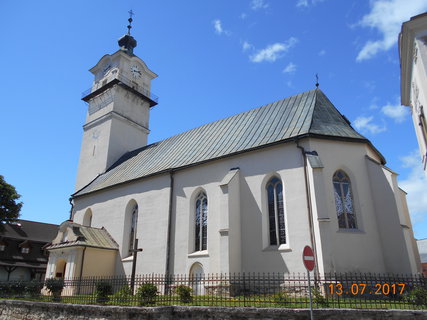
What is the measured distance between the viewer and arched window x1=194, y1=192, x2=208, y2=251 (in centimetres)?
1733

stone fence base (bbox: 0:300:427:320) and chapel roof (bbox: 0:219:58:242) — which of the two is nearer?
stone fence base (bbox: 0:300:427:320)

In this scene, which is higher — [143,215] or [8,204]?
[8,204]

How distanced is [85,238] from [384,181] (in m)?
16.4

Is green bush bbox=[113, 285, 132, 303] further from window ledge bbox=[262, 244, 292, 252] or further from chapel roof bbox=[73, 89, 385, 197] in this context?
chapel roof bbox=[73, 89, 385, 197]

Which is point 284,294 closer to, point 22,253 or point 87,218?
point 87,218

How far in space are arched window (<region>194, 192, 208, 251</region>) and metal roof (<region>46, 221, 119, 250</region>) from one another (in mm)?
6184

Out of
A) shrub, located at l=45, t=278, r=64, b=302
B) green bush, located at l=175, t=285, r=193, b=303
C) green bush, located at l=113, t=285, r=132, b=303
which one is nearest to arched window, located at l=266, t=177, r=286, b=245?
green bush, located at l=175, t=285, r=193, b=303

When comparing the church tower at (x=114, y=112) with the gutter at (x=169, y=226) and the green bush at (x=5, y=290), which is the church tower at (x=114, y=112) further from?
the green bush at (x=5, y=290)

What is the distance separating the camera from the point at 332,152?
1548cm

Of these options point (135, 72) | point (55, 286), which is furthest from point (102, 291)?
point (135, 72)

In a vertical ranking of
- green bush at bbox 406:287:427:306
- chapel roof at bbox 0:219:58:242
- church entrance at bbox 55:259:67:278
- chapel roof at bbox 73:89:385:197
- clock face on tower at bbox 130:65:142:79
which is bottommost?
green bush at bbox 406:287:427:306

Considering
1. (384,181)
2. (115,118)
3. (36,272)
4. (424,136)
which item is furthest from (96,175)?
(424,136)

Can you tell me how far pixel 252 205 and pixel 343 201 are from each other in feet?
13.3

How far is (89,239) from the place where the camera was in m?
20.2
